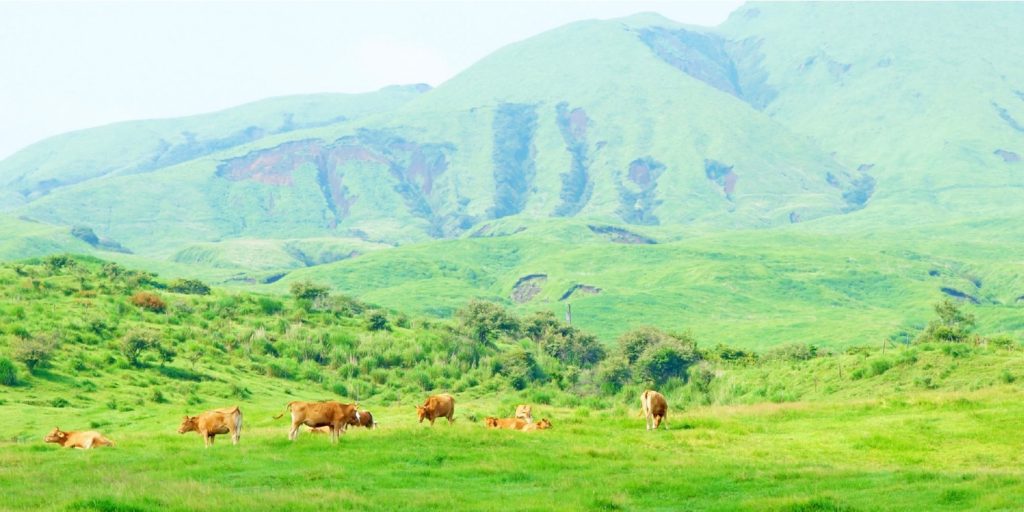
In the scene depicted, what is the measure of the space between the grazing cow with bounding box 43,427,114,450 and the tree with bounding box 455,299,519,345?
2113 inches

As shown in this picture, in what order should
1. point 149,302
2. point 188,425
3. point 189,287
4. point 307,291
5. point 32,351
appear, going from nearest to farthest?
point 188,425
point 32,351
point 149,302
point 307,291
point 189,287

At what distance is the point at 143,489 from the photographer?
20750 millimetres

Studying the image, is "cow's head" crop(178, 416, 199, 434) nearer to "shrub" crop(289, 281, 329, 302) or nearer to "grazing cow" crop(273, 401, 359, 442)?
"grazing cow" crop(273, 401, 359, 442)

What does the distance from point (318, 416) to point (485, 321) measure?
188 ft

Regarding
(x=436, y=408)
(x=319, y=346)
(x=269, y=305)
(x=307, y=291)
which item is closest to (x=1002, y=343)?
(x=319, y=346)

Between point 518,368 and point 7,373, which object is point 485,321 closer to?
point 518,368

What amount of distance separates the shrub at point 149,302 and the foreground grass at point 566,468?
32532 mm

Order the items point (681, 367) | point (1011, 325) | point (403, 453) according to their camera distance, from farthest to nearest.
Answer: point (1011, 325) < point (681, 367) < point (403, 453)

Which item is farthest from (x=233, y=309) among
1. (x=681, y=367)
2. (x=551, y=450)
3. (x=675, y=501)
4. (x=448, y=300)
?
(x=448, y=300)

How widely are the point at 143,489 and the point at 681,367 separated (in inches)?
2270

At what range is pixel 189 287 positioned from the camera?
87.7 meters

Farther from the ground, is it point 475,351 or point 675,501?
point 675,501

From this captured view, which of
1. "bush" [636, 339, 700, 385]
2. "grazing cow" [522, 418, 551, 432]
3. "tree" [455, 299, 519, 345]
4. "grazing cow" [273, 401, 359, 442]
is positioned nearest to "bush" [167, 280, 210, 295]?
"tree" [455, 299, 519, 345]

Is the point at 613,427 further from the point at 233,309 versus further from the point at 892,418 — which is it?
the point at 233,309
